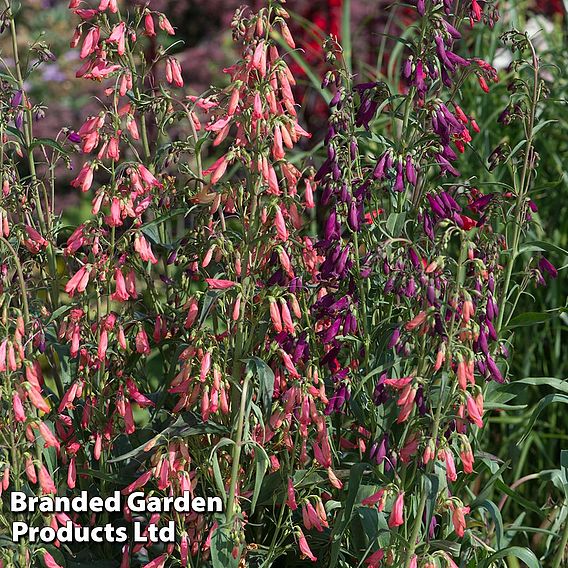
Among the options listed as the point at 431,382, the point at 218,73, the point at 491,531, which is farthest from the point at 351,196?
the point at 218,73

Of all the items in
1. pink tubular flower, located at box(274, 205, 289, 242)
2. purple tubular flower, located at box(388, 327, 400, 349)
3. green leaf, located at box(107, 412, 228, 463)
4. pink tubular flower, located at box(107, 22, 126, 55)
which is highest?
pink tubular flower, located at box(107, 22, 126, 55)

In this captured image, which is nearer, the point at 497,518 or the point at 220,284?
the point at 220,284

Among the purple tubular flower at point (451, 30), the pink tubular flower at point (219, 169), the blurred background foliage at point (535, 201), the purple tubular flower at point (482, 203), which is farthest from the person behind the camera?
the blurred background foliage at point (535, 201)

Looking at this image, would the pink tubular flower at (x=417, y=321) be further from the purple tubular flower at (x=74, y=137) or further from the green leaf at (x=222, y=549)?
the purple tubular flower at (x=74, y=137)

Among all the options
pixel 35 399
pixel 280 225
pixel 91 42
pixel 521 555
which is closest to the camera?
pixel 35 399

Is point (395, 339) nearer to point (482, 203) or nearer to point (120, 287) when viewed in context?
point (482, 203)

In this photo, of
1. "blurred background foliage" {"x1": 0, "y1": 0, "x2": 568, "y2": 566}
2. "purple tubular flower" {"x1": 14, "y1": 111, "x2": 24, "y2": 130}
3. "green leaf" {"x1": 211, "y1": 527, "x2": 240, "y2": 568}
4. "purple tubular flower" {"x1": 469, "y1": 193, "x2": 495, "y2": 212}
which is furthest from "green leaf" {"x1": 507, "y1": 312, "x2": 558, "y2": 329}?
"purple tubular flower" {"x1": 14, "y1": 111, "x2": 24, "y2": 130}

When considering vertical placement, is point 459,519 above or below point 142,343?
below

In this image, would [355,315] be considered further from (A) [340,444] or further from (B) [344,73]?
(B) [344,73]

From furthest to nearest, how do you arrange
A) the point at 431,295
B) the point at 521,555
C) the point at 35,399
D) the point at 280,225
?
the point at 521,555 < the point at 280,225 < the point at 35,399 < the point at 431,295

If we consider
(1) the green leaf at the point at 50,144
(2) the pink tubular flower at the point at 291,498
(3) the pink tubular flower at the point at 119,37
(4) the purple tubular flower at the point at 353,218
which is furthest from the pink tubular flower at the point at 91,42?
Answer: (2) the pink tubular flower at the point at 291,498

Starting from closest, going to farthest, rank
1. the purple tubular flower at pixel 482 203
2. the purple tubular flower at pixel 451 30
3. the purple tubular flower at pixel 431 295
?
1. the purple tubular flower at pixel 431 295
2. the purple tubular flower at pixel 451 30
3. the purple tubular flower at pixel 482 203

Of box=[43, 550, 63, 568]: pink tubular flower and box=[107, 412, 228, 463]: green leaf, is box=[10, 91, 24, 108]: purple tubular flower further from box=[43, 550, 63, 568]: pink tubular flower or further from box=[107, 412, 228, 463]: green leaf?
box=[43, 550, 63, 568]: pink tubular flower

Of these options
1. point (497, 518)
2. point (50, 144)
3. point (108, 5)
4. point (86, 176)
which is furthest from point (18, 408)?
point (497, 518)
